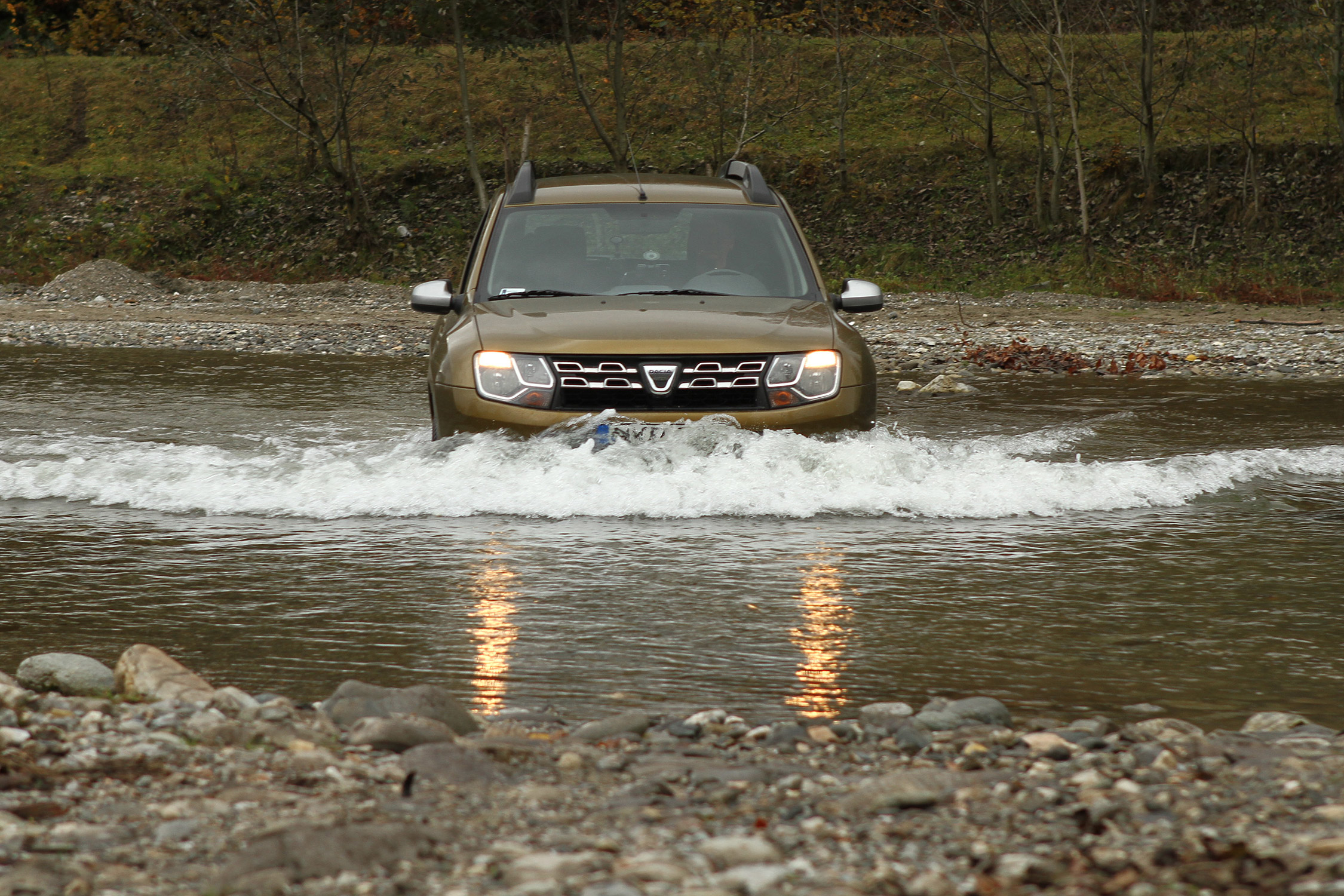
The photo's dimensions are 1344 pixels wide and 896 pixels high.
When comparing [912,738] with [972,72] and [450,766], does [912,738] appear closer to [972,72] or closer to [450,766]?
[450,766]

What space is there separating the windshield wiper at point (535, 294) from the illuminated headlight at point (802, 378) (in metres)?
1.32

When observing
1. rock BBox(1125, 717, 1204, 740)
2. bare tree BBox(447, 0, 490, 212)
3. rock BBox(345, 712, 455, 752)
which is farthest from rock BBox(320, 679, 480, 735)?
bare tree BBox(447, 0, 490, 212)

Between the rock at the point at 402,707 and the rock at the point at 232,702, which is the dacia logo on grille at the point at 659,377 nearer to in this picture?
the rock at the point at 402,707

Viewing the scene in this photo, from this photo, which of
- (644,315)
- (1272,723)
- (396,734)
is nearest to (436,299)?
(644,315)

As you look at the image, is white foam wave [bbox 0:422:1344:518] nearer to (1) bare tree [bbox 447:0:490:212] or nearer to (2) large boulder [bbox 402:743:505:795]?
(2) large boulder [bbox 402:743:505:795]

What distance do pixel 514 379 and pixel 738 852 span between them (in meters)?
4.35

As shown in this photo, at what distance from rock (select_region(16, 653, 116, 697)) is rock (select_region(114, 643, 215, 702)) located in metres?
0.05

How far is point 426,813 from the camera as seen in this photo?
2.94m

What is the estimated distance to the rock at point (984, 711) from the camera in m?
3.78

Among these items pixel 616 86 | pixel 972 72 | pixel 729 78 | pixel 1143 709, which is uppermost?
pixel 972 72

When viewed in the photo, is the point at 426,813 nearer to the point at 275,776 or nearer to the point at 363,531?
the point at 275,776

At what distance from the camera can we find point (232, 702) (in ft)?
12.2

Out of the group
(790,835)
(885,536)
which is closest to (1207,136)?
(885,536)

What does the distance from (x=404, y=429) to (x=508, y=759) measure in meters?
7.11
